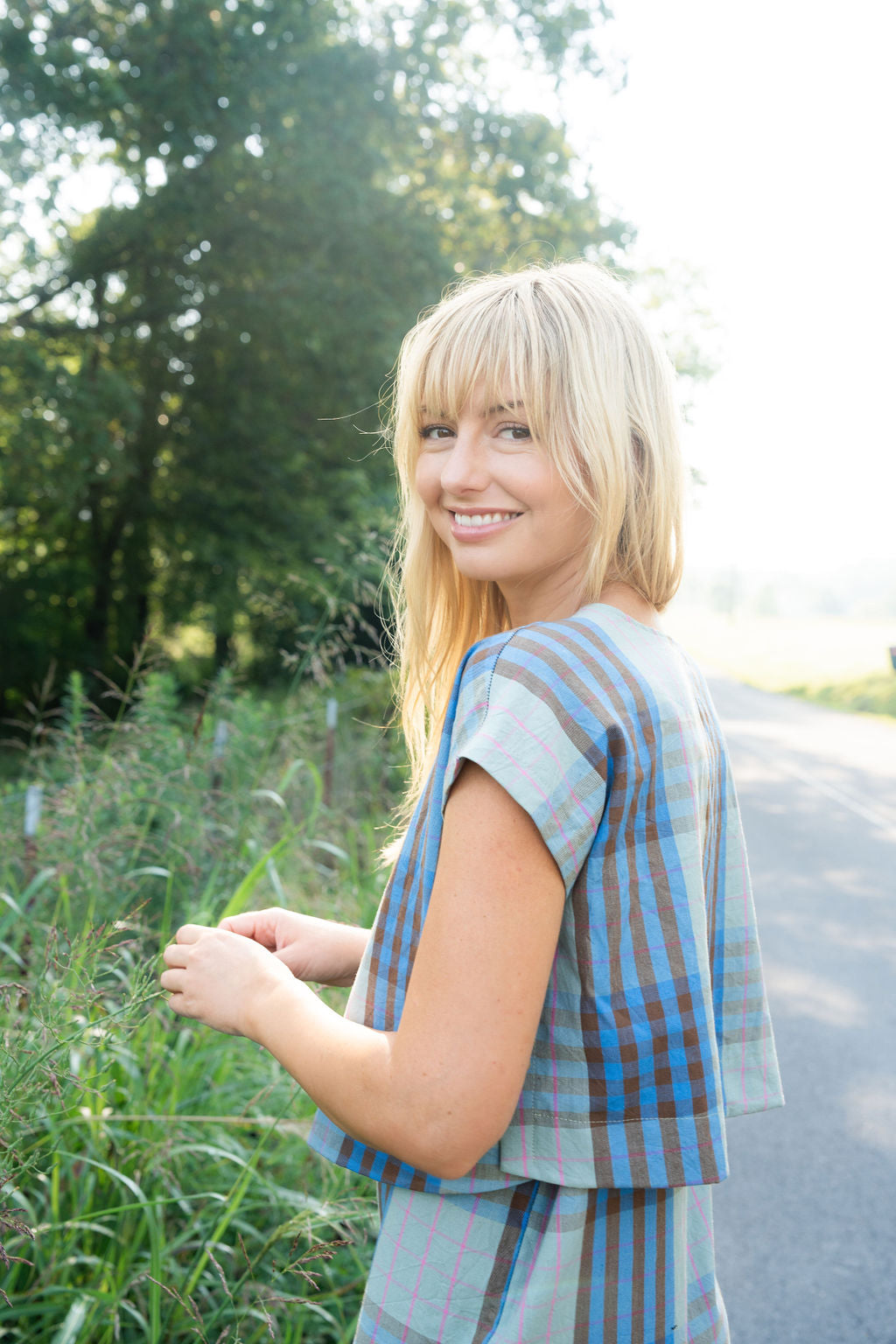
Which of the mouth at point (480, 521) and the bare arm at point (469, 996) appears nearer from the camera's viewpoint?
the bare arm at point (469, 996)

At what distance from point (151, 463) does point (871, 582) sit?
2530 inches

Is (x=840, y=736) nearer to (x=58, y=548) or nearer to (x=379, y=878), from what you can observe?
(x=58, y=548)

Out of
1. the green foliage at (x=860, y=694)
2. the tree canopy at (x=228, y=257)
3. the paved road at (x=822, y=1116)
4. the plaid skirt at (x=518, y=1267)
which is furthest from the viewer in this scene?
the green foliage at (x=860, y=694)

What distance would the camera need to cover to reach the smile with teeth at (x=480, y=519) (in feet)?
3.77

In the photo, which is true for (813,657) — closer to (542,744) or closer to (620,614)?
(620,614)

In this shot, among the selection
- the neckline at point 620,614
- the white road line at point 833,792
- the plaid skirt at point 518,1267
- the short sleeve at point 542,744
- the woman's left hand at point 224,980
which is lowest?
the white road line at point 833,792

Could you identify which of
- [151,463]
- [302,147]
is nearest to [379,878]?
[302,147]

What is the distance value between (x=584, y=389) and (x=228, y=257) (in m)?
14.3

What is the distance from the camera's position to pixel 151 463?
16.1 metres

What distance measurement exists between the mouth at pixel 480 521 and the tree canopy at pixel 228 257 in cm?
1000

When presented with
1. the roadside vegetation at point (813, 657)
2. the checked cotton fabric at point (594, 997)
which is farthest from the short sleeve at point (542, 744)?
the roadside vegetation at point (813, 657)

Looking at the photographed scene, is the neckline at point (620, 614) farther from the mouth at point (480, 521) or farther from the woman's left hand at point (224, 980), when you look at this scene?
the woman's left hand at point (224, 980)

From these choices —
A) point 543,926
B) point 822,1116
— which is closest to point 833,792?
point 822,1116

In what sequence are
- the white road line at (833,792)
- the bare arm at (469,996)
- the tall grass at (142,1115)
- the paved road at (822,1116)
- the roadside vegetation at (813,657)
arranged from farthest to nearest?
the roadside vegetation at (813,657) → the white road line at (833,792) → the paved road at (822,1116) → the tall grass at (142,1115) → the bare arm at (469,996)
